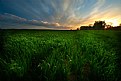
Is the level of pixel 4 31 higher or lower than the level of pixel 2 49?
higher

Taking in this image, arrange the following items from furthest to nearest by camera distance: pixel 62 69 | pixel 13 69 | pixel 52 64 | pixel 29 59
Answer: pixel 29 59 → pixel 52 64 → pixel 62 69 → pixel 13 69

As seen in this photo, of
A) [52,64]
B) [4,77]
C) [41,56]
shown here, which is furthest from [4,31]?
[52,64]

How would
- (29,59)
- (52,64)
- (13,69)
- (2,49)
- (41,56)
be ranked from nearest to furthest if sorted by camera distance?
(13,69), (52,64), (29,59), (41,56), (2,49)

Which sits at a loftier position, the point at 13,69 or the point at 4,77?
the point at 13,69

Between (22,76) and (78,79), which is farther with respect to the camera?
(78,79)

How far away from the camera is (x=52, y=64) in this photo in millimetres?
3020

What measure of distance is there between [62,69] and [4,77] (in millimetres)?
1263

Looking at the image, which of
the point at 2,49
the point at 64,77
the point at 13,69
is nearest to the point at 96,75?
the point at 64,77

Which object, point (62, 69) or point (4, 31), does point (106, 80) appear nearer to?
point (62, 69)

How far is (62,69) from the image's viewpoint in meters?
2.82

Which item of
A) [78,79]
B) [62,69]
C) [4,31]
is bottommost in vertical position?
[78,79]

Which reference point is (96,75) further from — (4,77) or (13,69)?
(4,77)

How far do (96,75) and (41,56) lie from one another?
5.72ft

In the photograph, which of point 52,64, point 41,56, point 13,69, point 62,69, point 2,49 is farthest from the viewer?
point 2,49
